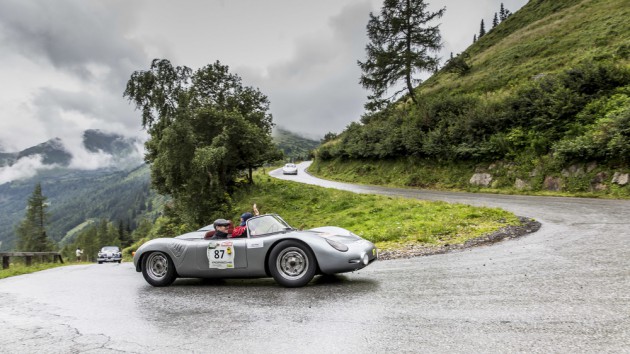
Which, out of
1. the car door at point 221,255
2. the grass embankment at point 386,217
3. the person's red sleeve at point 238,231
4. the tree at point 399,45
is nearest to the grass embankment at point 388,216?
the grass embankment at point 386,217

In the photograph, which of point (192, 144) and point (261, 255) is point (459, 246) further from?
point (192, 144)

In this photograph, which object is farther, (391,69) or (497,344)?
(391,69)

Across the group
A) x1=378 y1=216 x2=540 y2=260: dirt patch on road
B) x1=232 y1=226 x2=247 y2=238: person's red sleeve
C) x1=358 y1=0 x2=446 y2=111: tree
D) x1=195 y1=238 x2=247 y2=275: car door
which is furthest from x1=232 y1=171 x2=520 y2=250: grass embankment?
x1=358 y1=0 x2=446 y2=111: tree

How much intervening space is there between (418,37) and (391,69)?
4.09 metres

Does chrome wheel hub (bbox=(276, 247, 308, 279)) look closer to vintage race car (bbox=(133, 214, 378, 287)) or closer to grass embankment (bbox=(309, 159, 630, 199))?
vintage race car (bbox=(133, 214, 378, 287))

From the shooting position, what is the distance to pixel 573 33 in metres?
41.7

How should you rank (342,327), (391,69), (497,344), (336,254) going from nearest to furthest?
(497,344), (342,327), (336,254), (391,69)

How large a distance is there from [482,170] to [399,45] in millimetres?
18462

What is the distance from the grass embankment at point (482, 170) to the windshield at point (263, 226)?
1680 cm

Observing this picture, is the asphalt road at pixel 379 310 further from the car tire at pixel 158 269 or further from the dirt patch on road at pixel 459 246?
the dirt patch on road at pixel 459 246

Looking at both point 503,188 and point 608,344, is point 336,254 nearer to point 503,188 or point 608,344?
point 608,344

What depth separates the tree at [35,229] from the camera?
7388 cm

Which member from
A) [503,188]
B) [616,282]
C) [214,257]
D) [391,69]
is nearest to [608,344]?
[616,282]

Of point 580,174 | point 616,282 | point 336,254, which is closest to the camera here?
point 616,282
